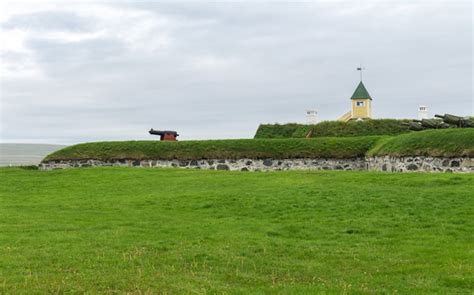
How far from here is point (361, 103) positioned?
46.2 m

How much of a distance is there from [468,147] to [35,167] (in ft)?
76.8

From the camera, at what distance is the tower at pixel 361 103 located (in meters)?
46.0

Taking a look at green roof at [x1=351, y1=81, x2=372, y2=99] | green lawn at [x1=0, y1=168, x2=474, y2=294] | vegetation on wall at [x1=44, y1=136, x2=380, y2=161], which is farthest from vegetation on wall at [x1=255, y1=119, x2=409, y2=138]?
green lawn at [x1=0, y1=168, x2=474, y2=294]

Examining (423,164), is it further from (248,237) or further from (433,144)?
(248,237)

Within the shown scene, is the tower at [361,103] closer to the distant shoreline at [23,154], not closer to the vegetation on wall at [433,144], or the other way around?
the vegetation on wall at [433,144]

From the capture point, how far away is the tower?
46.0 m

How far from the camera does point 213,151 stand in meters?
33.3

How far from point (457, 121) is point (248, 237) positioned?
72.4 feet

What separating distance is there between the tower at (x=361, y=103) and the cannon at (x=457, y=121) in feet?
46.6

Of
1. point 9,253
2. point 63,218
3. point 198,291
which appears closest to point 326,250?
point 198,291

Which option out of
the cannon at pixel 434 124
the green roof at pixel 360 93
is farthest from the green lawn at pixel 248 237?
the green roof at pixel 360 93

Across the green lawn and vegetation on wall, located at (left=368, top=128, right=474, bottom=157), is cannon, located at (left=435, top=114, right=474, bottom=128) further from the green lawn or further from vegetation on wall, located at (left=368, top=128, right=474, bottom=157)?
the green lawn

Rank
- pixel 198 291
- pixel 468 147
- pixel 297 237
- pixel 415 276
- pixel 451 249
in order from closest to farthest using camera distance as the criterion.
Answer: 1. pixel 198 291
2. pixel 415 276
3. pixel 451 249
4. pixel 297 237
5. pixel 468 147

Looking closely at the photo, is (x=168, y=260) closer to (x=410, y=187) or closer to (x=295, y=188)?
(x=295, y=188)
